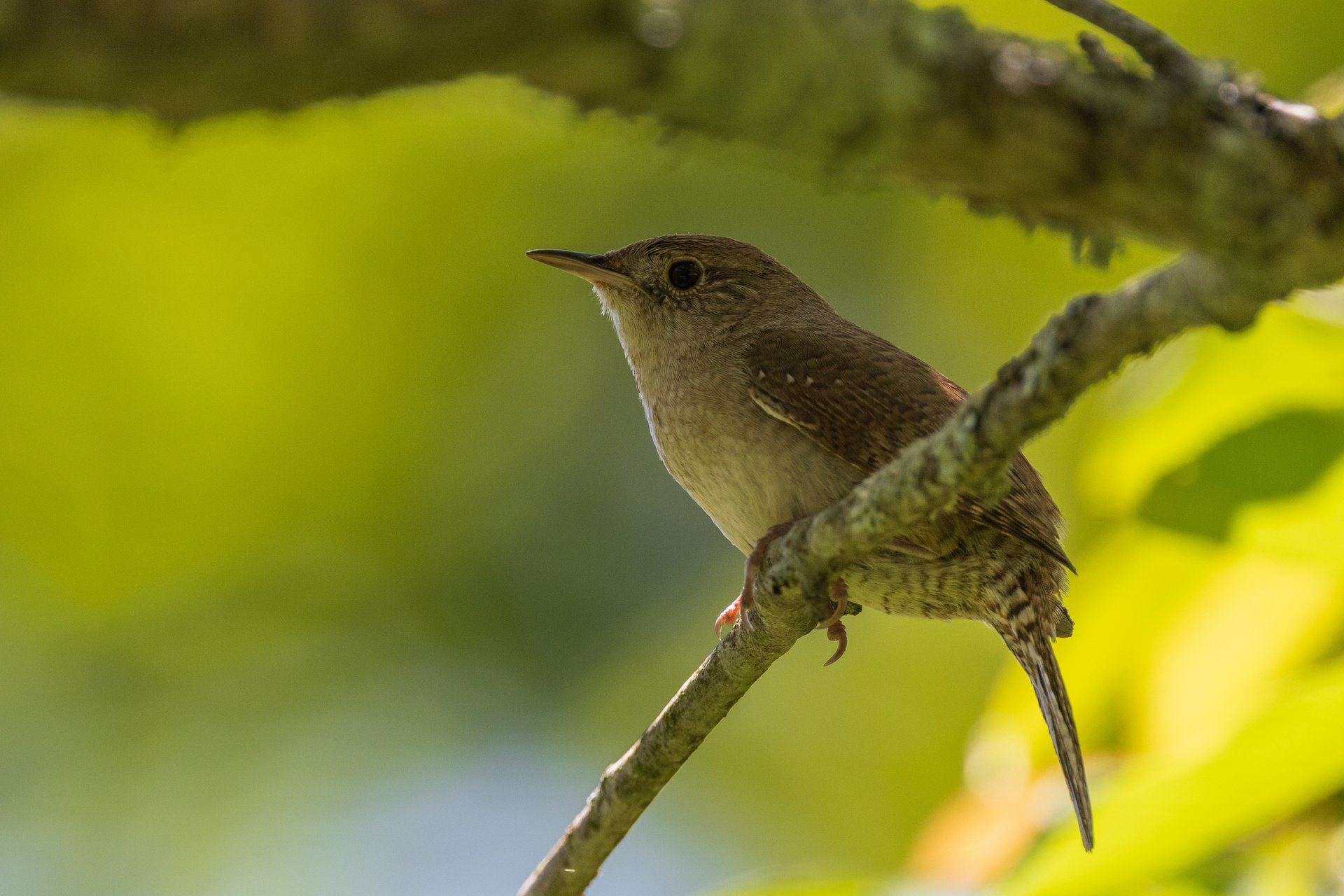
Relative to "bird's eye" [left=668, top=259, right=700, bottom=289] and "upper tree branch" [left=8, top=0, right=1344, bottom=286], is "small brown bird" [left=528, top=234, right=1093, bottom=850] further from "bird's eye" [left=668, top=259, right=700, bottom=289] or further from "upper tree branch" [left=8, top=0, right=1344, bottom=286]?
"upper tree branch" [left=8, top=0, right=1344, bottom=286]

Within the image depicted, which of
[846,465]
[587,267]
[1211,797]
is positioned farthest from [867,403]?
[1211,797]

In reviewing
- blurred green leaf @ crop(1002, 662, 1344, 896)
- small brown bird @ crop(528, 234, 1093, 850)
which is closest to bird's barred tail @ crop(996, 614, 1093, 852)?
small brown bird @ crop(528, 234, 1093, 850)

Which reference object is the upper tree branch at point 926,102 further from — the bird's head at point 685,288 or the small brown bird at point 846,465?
the bird's head at point 685,288

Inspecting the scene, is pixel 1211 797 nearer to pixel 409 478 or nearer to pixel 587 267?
pixel 587 267

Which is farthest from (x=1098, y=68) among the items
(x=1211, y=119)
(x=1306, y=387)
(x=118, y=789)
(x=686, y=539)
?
(x=118, y=789)

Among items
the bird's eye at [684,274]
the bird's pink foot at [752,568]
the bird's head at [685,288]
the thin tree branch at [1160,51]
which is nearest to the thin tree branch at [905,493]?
the bird's pink foot at [752,568]

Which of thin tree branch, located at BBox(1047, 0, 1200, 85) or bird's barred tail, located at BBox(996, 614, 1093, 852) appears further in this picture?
bird's barred tail, located at BBox(996, 614, 1093, 852)
